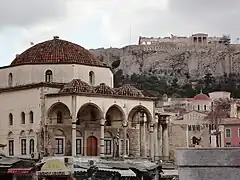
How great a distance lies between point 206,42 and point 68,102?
141 m

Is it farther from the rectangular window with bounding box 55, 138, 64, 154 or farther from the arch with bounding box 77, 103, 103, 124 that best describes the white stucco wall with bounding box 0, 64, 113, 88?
the rectangular window with bounding box 55, 138, 64, 154

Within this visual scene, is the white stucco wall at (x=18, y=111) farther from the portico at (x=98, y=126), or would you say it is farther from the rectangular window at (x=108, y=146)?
the rectangular window at (x=108, y=146)

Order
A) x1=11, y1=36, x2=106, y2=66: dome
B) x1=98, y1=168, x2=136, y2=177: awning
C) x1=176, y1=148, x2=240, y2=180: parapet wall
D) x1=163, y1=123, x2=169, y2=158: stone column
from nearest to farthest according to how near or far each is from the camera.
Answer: x1=176, y1=148, x2=240, y2=180: parapet wall < x1=98, y1=168, x2=136, y2=177: awning < x1=11, y1=36, x2=106, y2=66: dome < x1=163, y1=123, x2=169, y2=158: stone column

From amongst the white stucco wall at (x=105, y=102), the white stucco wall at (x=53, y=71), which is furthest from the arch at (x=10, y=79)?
the white stucco wall at (x=105, y=102)

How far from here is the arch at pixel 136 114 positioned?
46978 mm

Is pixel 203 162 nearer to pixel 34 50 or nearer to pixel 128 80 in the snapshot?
pixel 34 50

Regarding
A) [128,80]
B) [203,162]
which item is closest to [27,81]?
[203,162]

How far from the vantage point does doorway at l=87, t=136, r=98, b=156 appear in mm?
45375

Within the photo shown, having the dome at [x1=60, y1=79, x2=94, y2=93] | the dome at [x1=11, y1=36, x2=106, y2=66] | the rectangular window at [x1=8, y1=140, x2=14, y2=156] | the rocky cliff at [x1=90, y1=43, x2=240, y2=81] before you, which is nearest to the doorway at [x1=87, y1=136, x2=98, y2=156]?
the dome at [x1=60, y1=79, x2=94, y2=93]

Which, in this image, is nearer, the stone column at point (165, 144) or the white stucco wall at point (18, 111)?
the white stucco wall at point (18, 111)

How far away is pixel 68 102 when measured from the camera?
43031mm

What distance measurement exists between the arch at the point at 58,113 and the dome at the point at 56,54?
3505mm

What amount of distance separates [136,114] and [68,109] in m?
6.80

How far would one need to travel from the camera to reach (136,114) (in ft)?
161
